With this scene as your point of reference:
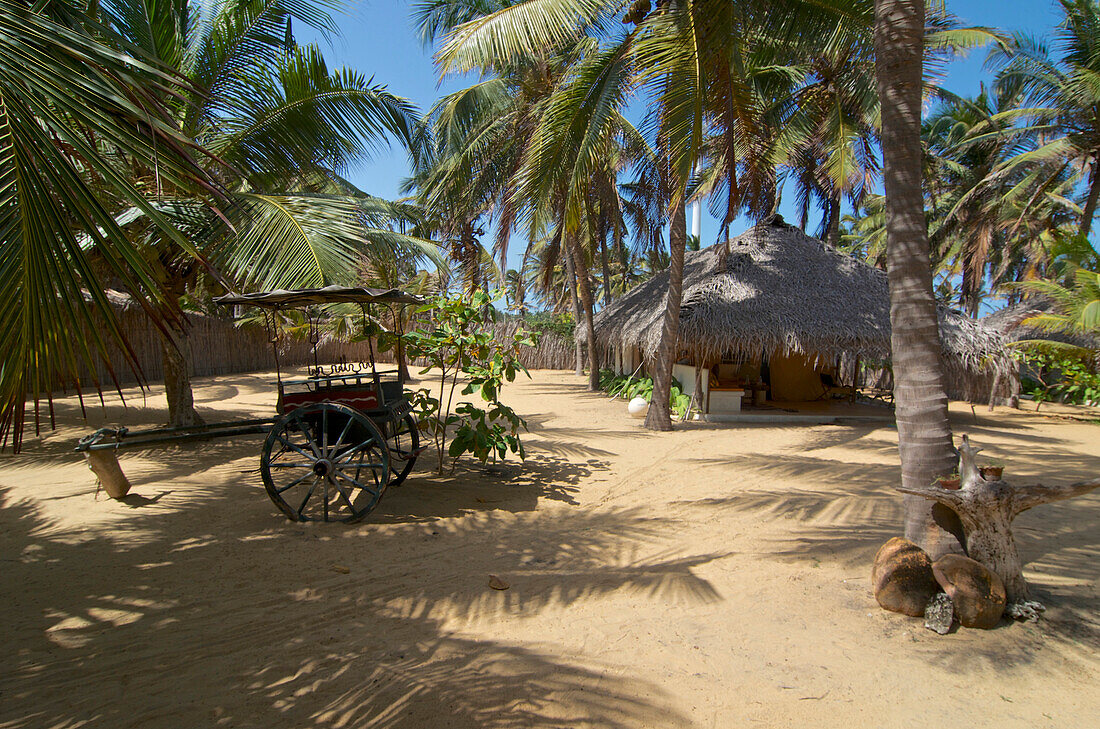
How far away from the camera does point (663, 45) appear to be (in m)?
6.85

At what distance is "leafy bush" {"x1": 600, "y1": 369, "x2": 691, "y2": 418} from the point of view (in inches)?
446

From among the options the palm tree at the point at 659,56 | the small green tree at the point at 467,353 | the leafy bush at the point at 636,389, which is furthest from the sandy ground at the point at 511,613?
the leafy bush at the point at 636,389

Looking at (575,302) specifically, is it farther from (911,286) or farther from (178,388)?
(911,286)

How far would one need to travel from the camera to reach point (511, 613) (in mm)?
3219

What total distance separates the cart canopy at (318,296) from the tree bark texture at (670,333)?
5.42m

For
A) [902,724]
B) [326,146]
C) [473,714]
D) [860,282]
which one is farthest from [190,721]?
[860,282]

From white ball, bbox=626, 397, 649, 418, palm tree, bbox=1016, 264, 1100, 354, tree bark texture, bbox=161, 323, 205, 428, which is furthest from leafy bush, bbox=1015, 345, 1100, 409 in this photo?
tree bark texture, bbox=161, 323, 205, 428

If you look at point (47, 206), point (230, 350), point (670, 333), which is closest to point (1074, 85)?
point (670, 333)

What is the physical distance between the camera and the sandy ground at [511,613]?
2.38m

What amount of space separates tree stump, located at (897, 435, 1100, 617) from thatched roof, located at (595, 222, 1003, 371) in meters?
7.48

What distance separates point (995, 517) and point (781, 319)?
799cm

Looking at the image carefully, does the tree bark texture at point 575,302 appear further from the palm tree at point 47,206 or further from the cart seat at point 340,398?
the palm tree at point 47,206

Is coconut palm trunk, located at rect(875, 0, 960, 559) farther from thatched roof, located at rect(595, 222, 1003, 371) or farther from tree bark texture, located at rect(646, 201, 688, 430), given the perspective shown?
thatched roof, located at rect(595, 222, 1003, 371)

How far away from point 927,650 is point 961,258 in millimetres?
22823
